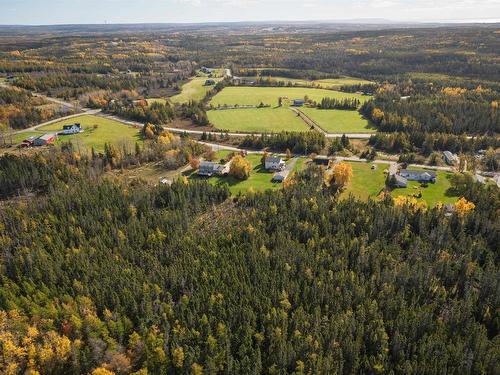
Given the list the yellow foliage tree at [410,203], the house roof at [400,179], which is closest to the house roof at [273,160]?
the house roof at [400,179]

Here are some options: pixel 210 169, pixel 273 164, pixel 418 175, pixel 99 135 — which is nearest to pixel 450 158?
pixel 418 175

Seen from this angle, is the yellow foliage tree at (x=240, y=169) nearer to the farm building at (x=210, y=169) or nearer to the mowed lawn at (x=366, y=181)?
the farm building at (x=210, y=169)

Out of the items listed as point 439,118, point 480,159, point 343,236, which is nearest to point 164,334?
point 343,236

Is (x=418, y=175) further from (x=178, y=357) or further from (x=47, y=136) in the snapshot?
(x=47, y=136)

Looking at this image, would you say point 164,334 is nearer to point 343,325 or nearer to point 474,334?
point 343,325

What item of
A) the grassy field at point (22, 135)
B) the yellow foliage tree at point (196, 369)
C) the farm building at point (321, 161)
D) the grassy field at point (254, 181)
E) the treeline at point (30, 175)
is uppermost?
the grassy field at point (22, 135)
